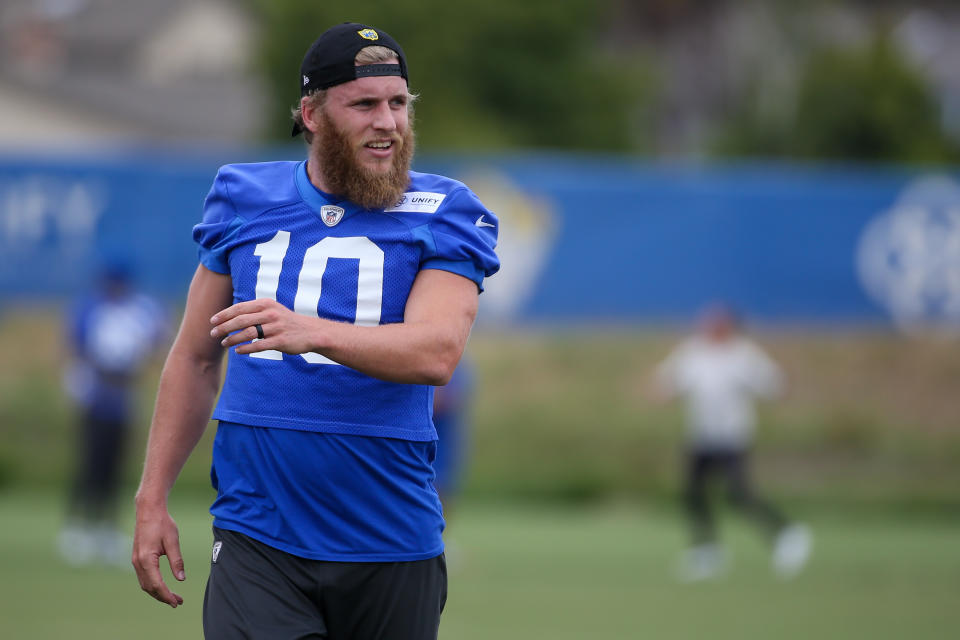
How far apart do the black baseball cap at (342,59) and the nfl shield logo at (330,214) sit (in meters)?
0.33

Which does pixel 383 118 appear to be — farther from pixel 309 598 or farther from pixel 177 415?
pixel 309 598

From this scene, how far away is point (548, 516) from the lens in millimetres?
17906

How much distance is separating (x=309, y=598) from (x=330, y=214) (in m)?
1.02

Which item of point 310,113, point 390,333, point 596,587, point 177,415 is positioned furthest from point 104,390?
point 390,333

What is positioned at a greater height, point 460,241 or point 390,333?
point 460,241

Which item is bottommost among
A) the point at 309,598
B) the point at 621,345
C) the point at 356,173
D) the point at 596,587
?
the point at 596,587

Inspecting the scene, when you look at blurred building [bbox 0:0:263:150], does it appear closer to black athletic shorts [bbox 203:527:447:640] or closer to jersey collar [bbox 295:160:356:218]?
jersey collar [bbox 295:160:356:218]

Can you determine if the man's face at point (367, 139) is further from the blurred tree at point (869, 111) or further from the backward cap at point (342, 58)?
the blurred tree at point (869, 111)

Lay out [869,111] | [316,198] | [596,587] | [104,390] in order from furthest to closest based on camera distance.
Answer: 1. [869,111]
2. [104,390]
3. [596,587]
4. [316,198]

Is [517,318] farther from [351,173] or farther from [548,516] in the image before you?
[351,173]

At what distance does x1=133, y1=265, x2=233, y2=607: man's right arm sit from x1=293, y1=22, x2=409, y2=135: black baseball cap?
605mm

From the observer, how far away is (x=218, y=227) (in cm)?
393

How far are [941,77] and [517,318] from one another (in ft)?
171

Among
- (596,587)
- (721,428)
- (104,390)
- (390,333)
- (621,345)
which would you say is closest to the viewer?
(390,333)
